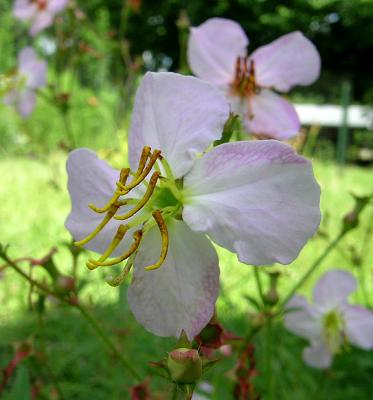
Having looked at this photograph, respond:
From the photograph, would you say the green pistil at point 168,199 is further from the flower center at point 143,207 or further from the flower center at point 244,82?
the flower center at point 244,82

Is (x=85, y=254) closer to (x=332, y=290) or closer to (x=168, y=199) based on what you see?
(x=332, y=290)

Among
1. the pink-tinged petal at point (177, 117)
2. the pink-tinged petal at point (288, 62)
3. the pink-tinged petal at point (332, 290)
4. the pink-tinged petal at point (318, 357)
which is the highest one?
the pink-tinged petal at point (288, 62)

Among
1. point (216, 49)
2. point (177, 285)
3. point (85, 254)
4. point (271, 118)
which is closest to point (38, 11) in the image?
point (85, 254)

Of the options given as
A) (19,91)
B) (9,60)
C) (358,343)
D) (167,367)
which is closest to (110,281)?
(167,367)

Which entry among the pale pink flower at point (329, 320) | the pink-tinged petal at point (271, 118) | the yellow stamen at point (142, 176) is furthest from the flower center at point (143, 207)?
the pale pink flower at point (329, 320)

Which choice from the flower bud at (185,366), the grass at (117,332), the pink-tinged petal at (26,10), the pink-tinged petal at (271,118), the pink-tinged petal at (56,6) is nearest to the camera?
the flower bud at (185,366)
